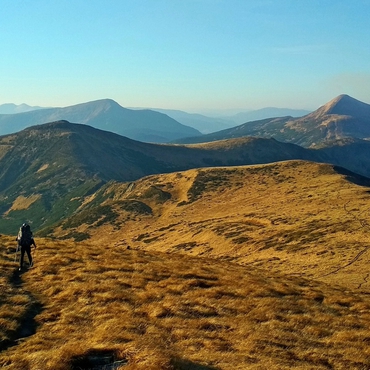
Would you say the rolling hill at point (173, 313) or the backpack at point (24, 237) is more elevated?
the backpack at point (24, 237)

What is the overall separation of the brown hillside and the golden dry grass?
18.2m

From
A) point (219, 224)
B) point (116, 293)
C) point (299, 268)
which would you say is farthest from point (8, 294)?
point (219, 224)

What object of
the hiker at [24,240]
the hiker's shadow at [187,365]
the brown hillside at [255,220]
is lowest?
the brown hillside at [255,220]

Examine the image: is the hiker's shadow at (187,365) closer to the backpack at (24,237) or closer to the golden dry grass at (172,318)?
the golden dry grass at (172,318)

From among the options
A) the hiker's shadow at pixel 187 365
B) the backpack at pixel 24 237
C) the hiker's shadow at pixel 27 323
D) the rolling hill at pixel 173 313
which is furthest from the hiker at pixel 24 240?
the hiker's shadow at pixel 187 365

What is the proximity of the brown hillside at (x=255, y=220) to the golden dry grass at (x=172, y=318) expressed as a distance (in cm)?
1825

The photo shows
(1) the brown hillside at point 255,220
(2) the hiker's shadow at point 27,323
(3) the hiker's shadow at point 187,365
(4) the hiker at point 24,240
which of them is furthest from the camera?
(1) the brown hillside at point 255,220

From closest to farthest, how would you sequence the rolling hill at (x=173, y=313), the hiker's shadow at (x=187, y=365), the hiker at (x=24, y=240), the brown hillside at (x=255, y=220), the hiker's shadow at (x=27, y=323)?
the hiker's shadow at (x=187, y=365) → the rolling hill at (x=173, y=313) → the hiker's shadow at (x=27, y=323) → the hiker at (x=24, y=240) → the brown hillside at (x=255, y=220)

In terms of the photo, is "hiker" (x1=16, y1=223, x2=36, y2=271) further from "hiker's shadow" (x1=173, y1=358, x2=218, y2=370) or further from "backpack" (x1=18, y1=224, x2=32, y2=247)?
"hiker's shadow" (x1=173, y1=358, x2=218, y2=370)

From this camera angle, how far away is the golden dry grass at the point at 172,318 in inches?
566

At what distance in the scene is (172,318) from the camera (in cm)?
1859

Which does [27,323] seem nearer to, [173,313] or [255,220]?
[173,313]

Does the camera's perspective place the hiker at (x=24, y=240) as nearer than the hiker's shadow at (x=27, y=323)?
No

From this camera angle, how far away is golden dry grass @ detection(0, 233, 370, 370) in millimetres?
14367
